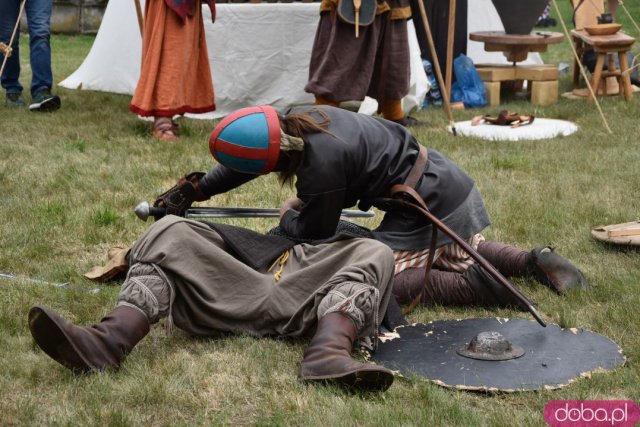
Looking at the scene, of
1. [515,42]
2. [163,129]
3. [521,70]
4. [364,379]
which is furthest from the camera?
[521,70]

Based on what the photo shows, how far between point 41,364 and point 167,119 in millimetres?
3491

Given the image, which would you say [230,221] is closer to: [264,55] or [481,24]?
[264,55]

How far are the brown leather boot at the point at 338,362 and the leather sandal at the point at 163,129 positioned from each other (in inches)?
137

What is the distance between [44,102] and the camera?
22.7 feet

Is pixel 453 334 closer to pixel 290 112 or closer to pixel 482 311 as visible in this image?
pixel 482 311

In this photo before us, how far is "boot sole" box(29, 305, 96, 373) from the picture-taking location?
2.45 meters

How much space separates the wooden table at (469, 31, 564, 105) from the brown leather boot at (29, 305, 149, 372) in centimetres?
556

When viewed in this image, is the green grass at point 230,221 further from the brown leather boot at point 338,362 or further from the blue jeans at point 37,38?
the blue jeans at point 37,38

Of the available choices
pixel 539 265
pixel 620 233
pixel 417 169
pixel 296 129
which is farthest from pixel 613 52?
pixel 296 129

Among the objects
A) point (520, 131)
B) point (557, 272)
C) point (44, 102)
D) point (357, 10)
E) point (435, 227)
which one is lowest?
point (520, 131)

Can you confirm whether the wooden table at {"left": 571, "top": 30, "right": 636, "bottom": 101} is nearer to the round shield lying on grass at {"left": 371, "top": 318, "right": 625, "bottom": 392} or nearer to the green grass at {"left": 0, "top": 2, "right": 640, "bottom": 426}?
the green grass at {"left": 0, "top": 2, "right": 640, "bottom": 426}

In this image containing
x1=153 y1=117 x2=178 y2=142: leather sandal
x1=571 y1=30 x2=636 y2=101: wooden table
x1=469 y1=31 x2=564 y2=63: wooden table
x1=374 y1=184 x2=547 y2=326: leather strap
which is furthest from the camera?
x1=469 y1=31 x2=564 y2=63: wooden table

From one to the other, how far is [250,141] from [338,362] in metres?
0.69

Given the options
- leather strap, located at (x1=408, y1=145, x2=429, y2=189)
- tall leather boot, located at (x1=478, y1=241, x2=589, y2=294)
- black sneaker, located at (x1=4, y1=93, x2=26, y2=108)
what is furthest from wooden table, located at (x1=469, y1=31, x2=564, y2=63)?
leather strap, located at (x1=408, y1=145, x2=429, y2=189)
